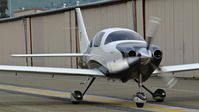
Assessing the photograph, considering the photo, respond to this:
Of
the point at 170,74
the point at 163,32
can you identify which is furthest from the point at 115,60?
the point at 163,32

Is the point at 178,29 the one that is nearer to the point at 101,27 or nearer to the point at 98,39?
the point at 101,27

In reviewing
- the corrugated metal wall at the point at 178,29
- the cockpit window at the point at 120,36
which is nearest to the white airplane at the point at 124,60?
the cockpit window at the point at 120,36

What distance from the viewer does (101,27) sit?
3494cm

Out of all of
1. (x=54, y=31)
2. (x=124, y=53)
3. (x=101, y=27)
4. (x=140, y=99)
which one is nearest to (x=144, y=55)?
(x=124, y=53)

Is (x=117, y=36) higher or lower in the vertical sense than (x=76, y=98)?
higher

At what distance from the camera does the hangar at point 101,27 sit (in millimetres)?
27062

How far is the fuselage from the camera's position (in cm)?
1209

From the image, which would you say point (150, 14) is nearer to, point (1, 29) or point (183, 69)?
point (183, 69)

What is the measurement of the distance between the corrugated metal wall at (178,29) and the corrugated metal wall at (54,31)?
287cm

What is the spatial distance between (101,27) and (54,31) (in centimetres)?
823

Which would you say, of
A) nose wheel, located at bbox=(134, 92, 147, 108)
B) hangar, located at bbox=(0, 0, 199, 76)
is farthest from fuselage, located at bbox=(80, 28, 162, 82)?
hangar, located at bbox=(0, 0, 199, 76)

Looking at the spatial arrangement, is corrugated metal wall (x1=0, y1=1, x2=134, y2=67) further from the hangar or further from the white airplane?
the white airplane

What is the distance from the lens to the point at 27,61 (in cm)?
4547

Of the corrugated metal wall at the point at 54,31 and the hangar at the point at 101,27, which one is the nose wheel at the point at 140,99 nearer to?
the hangar at the point at 101,27
